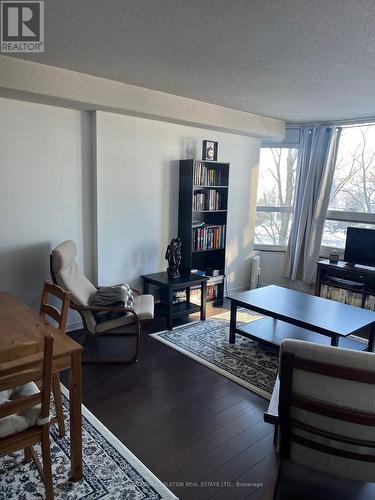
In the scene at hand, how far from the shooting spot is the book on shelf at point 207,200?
4.47m

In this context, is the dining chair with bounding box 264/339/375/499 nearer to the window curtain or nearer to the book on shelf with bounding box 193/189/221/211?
the book on shelf with bounding box 193/189/221/211

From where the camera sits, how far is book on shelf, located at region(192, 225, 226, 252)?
4.53 m

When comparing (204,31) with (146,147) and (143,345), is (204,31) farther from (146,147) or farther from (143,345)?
(143,345)

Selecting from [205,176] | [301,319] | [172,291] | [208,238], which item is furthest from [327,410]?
[205,176]

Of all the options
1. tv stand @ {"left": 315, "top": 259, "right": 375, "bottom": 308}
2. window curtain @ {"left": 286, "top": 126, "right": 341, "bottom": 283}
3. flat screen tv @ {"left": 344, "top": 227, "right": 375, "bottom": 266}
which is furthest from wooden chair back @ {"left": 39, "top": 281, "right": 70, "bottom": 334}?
window curtain @ {"left": 286, "top": 126, "right": 341, "bottom": 283}

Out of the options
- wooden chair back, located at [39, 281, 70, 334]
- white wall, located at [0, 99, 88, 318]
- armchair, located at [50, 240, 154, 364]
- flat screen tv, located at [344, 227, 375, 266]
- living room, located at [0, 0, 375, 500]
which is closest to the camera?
living room, located at [0, 0, 375, 500]

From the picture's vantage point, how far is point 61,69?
3041 millimetres

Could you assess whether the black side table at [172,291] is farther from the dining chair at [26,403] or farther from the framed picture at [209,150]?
the dining chair at [26,403]

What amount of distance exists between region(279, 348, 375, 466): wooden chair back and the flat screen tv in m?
3.53

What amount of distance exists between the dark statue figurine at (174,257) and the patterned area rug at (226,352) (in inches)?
23.6

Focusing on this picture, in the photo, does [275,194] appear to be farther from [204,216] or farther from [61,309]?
[61,309]

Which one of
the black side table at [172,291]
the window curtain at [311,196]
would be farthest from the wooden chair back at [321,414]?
the window curtain at [311,196]

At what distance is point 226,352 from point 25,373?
2.22m

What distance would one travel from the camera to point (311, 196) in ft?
17.1
